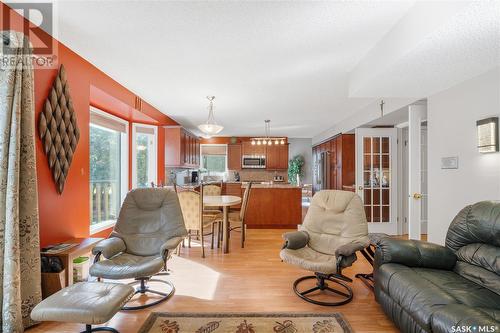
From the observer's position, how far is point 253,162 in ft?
27.6

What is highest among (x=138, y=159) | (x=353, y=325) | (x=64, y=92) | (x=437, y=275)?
(x=64, y=92)

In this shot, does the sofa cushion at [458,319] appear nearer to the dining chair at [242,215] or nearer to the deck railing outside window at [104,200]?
the dining chair at [242,215]

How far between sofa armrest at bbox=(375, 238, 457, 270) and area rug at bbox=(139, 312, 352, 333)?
695mm

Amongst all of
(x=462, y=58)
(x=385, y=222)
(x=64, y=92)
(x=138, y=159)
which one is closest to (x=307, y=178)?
(x=385, y=222)

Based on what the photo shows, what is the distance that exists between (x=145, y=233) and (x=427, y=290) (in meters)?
2.57

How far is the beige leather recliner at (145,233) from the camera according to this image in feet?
7.81

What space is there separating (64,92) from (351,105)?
4.51m

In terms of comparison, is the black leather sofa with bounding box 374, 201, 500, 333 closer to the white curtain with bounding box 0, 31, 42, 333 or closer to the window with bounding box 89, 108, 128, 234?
the white curtain with bounding box 0, 31, 42, 333

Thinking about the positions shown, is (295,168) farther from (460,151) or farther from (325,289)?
(325,289)

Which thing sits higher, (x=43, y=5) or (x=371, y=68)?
(x=43, y=5)

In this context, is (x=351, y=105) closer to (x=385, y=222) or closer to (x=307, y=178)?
(x=385, y=222)

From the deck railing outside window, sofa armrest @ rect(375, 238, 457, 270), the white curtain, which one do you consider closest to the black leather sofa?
sofa armrest @ rect(375, 238, 457, 270)

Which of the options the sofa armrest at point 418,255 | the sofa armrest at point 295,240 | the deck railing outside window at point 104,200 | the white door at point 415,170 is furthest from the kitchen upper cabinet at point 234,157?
the sofa armrest at point 418,255

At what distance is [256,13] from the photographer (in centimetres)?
200
